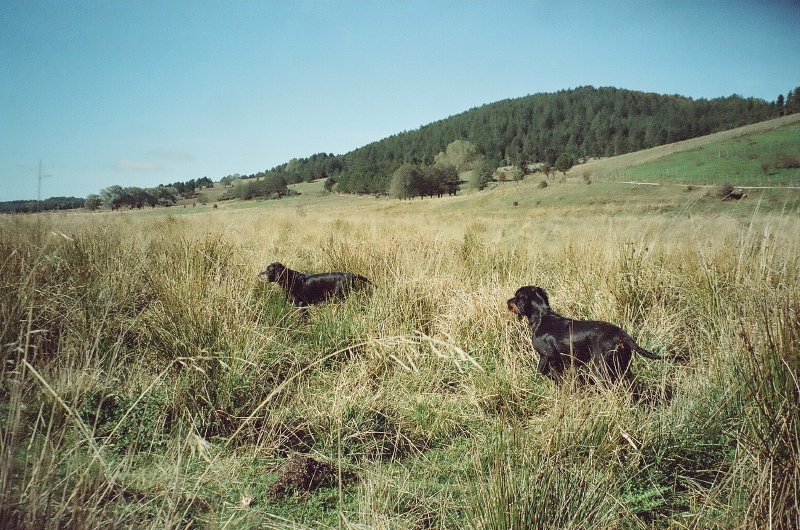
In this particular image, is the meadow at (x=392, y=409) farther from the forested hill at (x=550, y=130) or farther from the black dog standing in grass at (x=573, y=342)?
the forested hill at (x=550, y=130)

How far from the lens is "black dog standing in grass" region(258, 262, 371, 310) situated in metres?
4.74

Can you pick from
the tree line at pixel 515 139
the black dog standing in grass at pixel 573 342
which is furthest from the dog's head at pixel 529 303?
the tree line at pixel 515 139

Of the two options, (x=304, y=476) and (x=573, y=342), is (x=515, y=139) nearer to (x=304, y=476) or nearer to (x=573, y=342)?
(x=573, y=342)

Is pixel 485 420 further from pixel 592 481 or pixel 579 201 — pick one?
pixel 579 201

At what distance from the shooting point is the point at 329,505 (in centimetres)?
189

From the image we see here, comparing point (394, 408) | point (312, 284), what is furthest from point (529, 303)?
point (312, 284)

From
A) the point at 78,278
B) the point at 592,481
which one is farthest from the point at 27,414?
the point at 592,481

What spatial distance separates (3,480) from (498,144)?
126489 millimetres

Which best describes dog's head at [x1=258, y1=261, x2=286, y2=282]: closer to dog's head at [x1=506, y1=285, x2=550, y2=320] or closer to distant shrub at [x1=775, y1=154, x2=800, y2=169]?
dog's head at [x1=506, y1=285, x2=550, y2=320]

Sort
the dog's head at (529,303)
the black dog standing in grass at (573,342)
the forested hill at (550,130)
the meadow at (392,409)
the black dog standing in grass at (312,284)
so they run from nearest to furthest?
1. the meadow at (392,409)
2. the black dog standing in grass at (573,342)
3. the dog's head at (529,303)
4. the black dog standing in grass at (312,284)
5. the forested hill at (550,130)

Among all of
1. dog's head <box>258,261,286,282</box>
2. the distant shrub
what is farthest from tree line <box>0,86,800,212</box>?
dog's head <box>258,261,286,282</box>

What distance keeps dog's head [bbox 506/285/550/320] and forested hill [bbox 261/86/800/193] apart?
82.3 meters

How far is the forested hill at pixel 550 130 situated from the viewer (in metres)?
92.1

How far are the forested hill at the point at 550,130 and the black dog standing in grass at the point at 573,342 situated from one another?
82.3m
